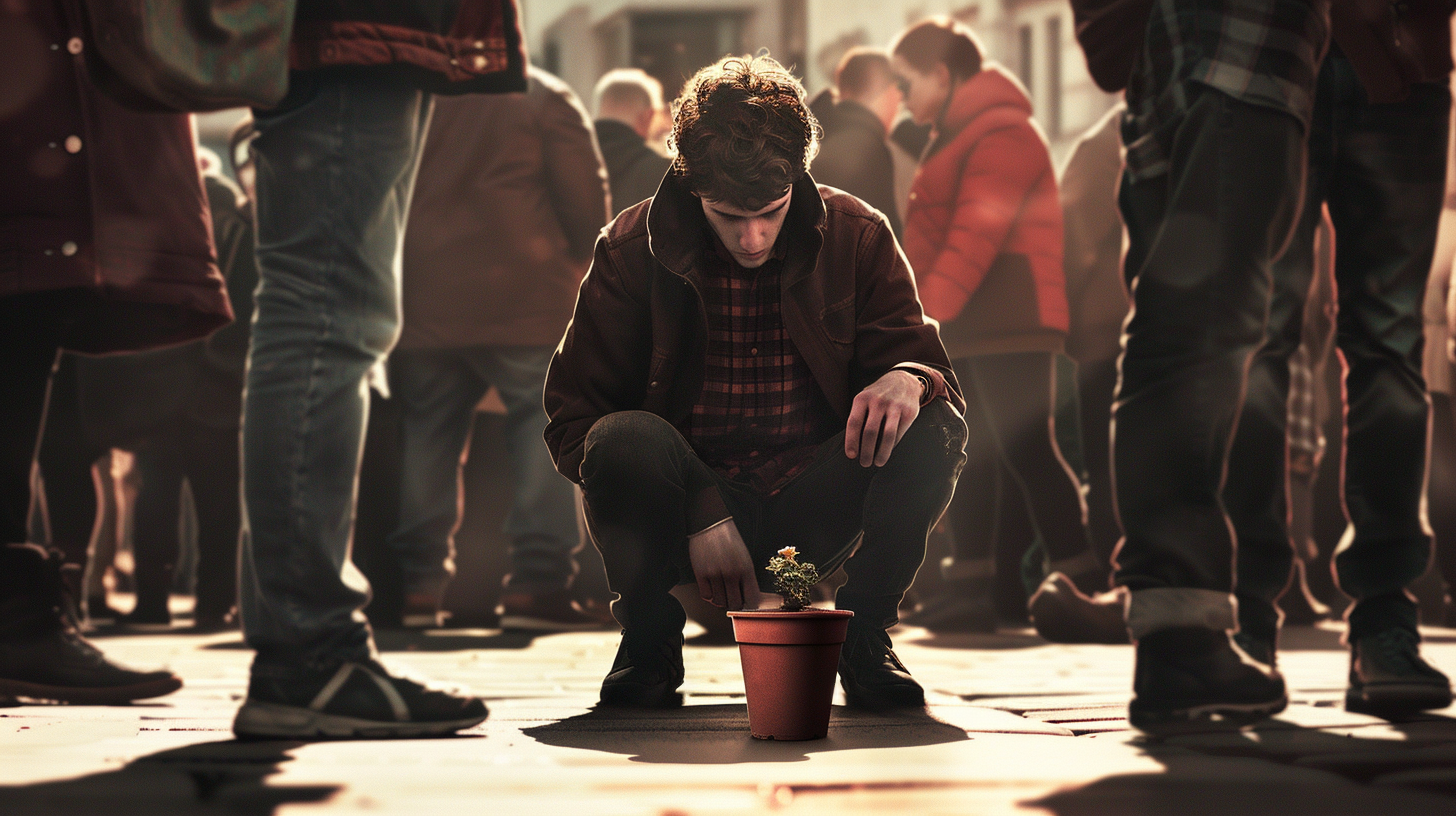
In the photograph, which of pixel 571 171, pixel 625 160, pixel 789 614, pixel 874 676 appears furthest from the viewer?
pixel 625 160

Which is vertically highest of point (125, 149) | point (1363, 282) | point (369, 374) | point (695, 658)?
point (125, 149)

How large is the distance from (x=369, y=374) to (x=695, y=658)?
4.44 feet

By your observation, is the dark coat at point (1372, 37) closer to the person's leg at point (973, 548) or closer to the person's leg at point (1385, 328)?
the person's leg at point (1385, 328)

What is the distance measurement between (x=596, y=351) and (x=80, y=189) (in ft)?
3.04

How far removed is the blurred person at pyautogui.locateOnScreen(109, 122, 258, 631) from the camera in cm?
447

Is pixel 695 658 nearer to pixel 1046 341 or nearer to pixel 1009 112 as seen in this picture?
pixel 1046 341

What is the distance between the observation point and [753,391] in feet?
8.18

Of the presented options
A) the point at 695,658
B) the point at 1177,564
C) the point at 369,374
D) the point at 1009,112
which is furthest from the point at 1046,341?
the point at 369,374

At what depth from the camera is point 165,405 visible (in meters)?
4.49

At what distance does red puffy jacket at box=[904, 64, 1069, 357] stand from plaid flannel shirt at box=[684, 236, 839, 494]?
1.62 m

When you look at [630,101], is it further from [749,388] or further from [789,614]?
[789,614]

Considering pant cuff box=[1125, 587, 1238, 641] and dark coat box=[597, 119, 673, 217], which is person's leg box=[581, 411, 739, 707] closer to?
pant cuff box=[1125, 587, 1238, 641]

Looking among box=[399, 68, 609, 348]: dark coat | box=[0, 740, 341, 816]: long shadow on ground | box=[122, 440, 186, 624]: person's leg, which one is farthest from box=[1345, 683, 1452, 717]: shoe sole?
box=[122, 440, 186, 624]: person's leg

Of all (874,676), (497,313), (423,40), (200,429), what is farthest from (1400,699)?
(200,429)
